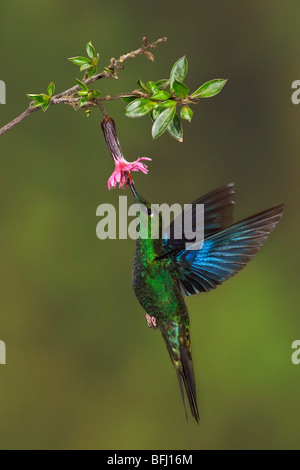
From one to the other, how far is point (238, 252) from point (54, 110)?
132 centimetres

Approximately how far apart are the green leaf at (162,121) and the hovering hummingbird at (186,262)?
47 millimetres

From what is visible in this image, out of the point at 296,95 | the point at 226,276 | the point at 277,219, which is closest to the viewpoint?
the point at 277,219

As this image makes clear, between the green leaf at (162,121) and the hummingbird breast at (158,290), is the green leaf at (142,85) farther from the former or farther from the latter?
the hummingbird breast at (158,290)

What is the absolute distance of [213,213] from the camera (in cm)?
58

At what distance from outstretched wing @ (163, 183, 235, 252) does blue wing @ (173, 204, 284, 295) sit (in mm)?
10

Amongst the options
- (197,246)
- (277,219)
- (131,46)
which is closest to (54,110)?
(131,46)

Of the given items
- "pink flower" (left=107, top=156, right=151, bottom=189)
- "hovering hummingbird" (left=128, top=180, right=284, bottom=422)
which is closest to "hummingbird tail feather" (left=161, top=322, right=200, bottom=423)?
"hovering hummingbird" (left=128, top=180, right=284, bottom=422)

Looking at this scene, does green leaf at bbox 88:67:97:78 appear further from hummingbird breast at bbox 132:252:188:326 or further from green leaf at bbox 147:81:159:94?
hummingbird breast at bbox 132:252:188:326

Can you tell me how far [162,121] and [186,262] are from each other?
0.51 feet

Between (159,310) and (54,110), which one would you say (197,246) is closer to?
(159,310)

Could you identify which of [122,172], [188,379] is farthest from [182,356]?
[122,172]

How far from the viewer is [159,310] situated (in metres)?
0.61

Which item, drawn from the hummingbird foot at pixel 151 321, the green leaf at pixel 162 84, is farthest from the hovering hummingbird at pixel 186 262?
the green leaf at pixel 162 84

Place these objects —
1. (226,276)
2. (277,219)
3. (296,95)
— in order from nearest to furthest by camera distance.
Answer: (277,219)
(226,276)
(296,95)
